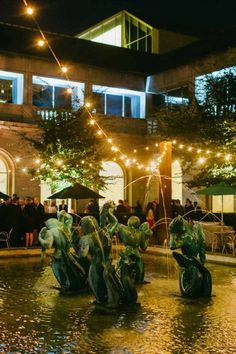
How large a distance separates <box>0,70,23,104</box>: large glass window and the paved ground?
38.6ft

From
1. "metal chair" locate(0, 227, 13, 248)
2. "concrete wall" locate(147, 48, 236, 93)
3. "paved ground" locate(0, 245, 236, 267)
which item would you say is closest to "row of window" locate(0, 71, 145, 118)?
"concrete wall" locate(147, 48, 236, 93)

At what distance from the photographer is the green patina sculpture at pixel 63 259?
35.0ft

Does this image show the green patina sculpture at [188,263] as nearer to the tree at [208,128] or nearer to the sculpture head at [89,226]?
the sculpture head at [89,226]

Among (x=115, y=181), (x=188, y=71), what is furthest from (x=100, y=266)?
(x=188, y=71)

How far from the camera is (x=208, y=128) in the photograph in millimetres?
22359

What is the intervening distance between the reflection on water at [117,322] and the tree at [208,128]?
10.1 meters

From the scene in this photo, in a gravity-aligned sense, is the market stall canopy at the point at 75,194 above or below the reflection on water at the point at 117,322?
above

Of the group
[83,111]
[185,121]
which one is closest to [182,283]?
[185,121]

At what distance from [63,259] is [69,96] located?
1864 cm

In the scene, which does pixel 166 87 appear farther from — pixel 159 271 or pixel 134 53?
pixel 159 271

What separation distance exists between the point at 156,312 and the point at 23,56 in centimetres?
2071

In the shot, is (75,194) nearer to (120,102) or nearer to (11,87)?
(11,87)

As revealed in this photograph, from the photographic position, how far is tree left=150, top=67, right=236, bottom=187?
2154 centimetres

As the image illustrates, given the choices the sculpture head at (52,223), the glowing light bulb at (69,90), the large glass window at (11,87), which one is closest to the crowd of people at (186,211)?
the glowing light bulb at (69,90)
